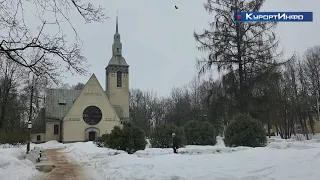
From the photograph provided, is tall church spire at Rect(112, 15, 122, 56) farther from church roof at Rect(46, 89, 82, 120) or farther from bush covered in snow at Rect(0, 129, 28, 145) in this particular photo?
bush covered in snow at Rect(0, 129, 28, 145)

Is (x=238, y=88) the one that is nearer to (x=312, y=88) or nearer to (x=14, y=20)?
(x=14, y=20)

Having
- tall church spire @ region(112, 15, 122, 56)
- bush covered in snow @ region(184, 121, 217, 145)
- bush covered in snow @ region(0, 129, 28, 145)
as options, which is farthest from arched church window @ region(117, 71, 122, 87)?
bush covered in snow @ region(184, 121, 217, 145)

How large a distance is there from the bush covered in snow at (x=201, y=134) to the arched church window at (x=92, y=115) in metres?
34.1

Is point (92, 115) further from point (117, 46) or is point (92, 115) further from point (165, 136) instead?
point (165, 136)

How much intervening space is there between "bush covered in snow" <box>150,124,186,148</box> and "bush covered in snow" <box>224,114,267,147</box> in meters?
3.93

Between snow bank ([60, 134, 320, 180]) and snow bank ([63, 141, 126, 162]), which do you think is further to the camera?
snow bank ([63, 141, 126, 162])

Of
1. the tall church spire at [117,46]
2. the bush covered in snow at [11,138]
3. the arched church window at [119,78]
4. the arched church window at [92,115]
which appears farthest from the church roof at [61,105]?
the bush covered in snow at [11,138]

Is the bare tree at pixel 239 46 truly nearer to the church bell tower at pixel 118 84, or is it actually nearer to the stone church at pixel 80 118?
the stone church at pixel 80 118

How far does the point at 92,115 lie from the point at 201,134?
3542cm

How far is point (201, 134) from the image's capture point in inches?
990

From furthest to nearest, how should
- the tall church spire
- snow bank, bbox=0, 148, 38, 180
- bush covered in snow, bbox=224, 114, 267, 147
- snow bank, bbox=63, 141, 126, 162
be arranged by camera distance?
1. the tall church spire
2. snow bank, bbox=63, 141, 126, 162
3. bush covered in snow, bbox=224, 114, 267, 147
4. snow bank, bbox=0, 148, 38, 180

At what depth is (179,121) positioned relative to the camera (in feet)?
201

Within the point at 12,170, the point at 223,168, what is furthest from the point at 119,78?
the point at 223,168

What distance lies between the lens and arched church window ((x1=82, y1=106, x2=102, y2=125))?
56.7 meters
